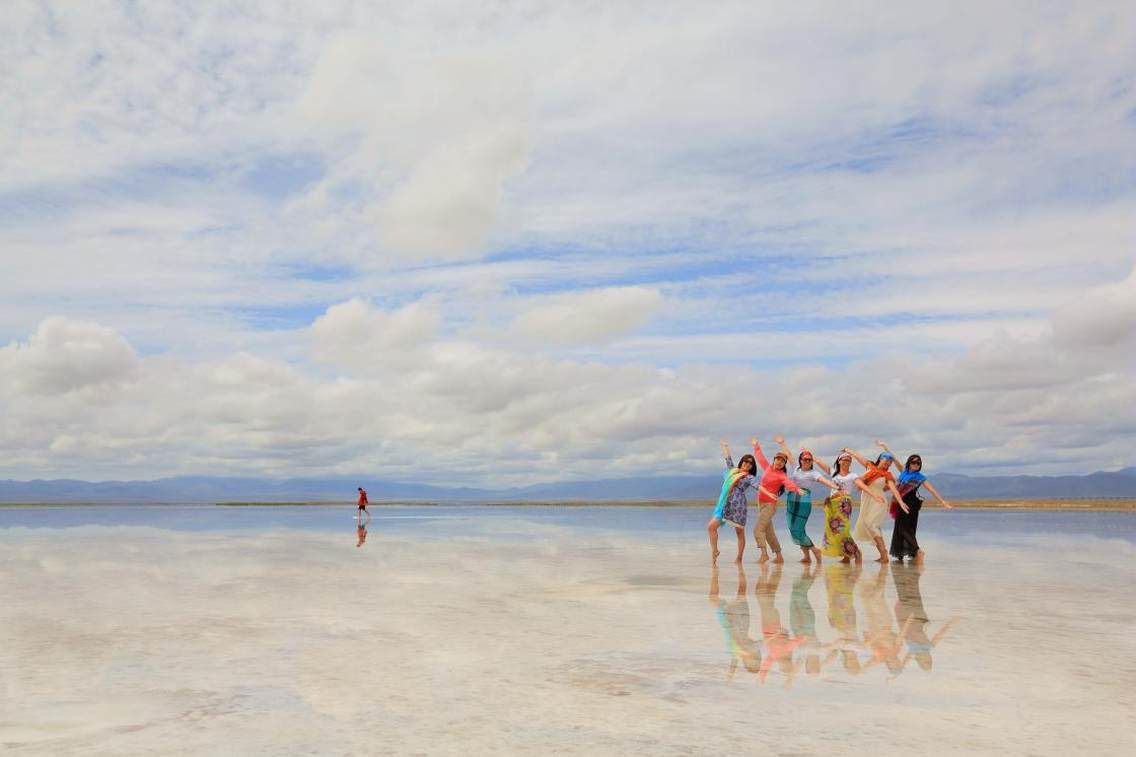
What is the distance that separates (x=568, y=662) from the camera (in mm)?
8781

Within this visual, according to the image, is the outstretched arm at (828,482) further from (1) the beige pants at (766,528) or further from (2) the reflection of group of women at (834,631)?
(2) the reflection of group of women at (834,631)

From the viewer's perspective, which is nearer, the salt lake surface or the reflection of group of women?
the salt lake surface

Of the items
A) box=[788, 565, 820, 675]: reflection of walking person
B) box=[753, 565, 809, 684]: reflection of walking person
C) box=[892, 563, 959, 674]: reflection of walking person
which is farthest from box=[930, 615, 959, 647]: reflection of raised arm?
box=[753, 565, 809, 684]: reflection of walking person

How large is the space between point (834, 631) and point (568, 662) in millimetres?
3505

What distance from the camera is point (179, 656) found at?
9.13 metres

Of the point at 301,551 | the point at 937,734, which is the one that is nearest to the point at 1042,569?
the point at 937,734

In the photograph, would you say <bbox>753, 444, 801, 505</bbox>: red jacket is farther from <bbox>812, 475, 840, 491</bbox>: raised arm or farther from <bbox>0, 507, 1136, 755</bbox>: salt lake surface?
<bbox>0, 507, 1136, 755</bbox>: salt lake surface

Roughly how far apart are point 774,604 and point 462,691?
6.44m

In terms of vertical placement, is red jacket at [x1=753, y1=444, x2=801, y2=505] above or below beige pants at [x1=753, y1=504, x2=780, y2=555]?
above

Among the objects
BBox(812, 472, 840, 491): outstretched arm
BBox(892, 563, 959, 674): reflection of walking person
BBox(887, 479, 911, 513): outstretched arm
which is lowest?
BBox(892, 563, 959, 674): reflection of walking person

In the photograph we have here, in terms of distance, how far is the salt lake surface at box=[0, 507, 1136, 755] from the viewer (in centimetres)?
621

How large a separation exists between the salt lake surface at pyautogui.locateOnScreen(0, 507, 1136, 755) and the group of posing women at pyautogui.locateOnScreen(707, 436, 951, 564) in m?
1.71

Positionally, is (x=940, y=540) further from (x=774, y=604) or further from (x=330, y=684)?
(x=330, y=684)

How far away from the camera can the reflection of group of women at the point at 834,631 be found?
28.4ft
